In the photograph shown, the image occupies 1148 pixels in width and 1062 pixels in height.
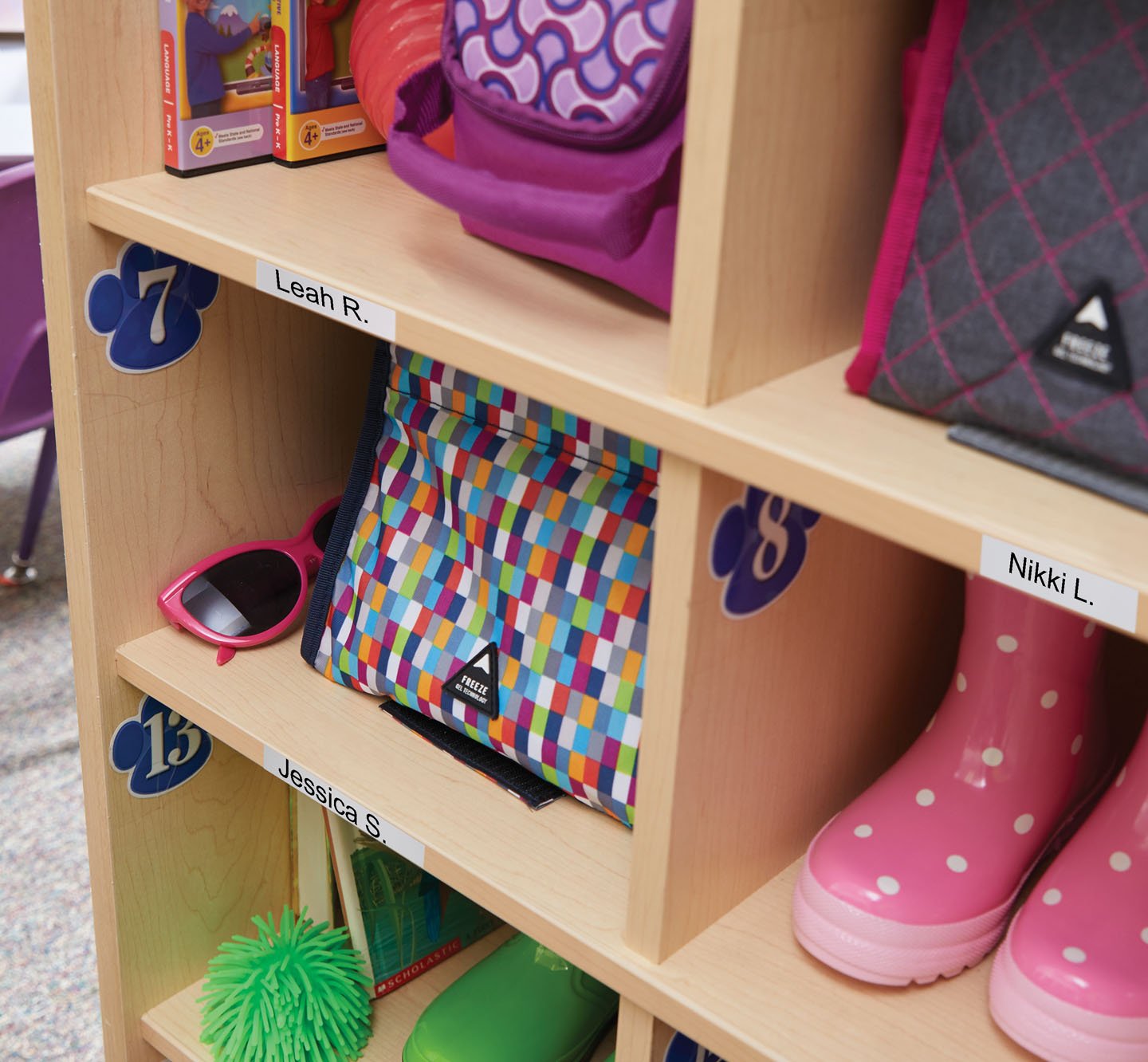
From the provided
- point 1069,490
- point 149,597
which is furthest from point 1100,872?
point 149,597

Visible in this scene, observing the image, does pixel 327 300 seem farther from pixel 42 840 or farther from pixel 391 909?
pixel 42 840

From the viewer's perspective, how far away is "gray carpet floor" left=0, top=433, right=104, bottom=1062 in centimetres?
155

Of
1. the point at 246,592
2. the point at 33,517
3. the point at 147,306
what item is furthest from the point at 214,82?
the point at 33,517

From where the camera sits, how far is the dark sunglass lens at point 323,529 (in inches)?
47.6

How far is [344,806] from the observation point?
1.00 metres

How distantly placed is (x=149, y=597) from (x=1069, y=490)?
753 millimetres

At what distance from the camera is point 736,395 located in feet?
2.30

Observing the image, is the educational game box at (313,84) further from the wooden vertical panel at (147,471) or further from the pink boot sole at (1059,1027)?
the pink boot sole at (1059,1027)

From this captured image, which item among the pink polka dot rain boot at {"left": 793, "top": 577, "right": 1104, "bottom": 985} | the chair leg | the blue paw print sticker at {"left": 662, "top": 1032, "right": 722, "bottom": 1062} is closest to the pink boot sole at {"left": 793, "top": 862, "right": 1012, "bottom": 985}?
the pink polka dot rain boot at {"left": 793, "top": 577, "right": 1104, "bottom": 985}

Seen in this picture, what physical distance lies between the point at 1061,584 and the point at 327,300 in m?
0.46

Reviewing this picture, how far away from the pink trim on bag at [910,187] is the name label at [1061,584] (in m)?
0.13

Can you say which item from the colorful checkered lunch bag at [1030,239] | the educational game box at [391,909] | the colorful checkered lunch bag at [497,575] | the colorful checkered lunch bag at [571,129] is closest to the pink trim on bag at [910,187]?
the colorful checkered lunch bag at [1030,239]

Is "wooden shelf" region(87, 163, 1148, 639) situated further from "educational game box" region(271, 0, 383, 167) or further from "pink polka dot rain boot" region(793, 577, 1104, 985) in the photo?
"pink polka dot rain boot" region(793, 577, 1104, 985)

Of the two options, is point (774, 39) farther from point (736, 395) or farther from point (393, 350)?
point (393, 350)
